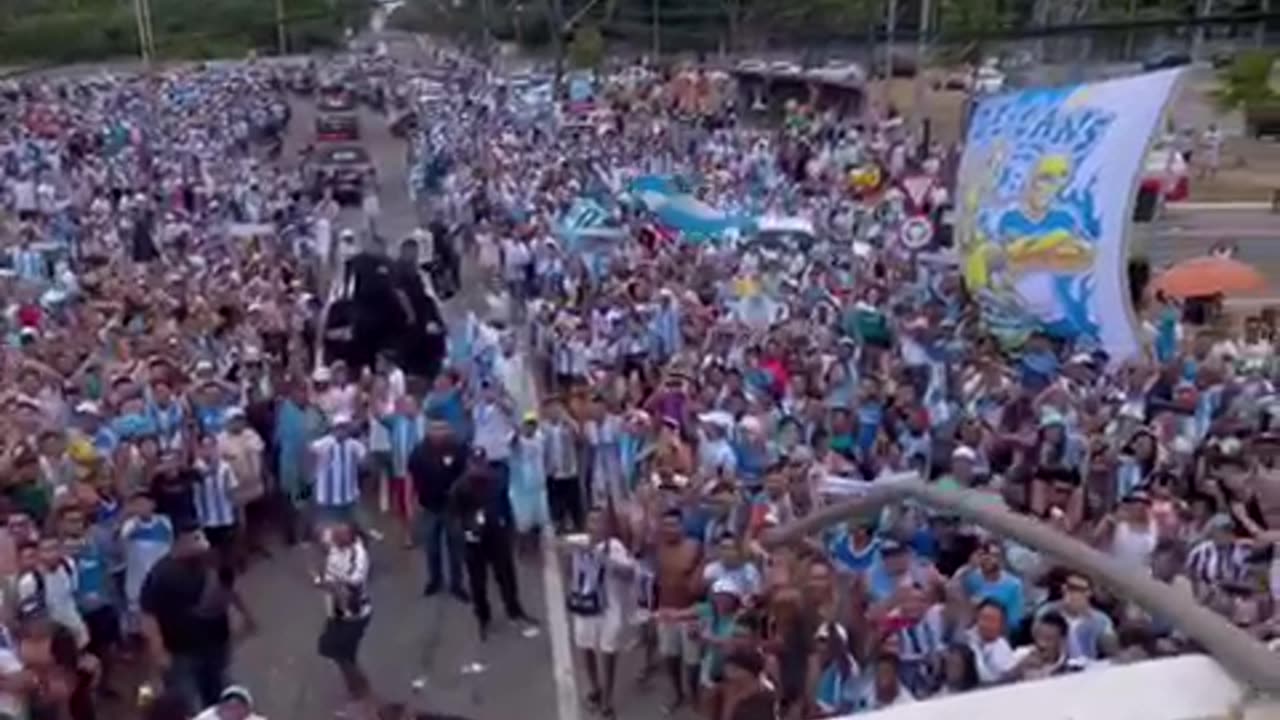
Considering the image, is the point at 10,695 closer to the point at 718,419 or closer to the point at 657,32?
the point at 718,419

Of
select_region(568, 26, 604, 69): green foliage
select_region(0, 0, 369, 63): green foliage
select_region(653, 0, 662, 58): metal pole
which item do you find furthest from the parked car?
select_region(0, 0, 369, 63): green foliage

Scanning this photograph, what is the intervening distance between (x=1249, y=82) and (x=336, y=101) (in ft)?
90.2

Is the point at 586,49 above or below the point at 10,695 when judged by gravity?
below

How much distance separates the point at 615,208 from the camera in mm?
24984

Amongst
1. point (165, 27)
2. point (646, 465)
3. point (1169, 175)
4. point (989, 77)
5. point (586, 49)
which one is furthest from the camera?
point (165, 27)

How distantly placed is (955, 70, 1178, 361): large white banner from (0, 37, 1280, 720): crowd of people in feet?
0.98

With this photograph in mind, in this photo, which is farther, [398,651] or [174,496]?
[398,651]

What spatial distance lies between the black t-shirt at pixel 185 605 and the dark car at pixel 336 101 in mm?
43654

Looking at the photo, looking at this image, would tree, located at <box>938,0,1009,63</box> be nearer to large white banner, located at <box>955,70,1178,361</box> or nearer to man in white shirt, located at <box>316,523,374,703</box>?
large white banner, located at <box>955,70,1178,361</box>

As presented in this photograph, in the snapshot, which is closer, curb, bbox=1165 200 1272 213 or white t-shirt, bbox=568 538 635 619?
white t-shirt, bbox=568 538 635 619

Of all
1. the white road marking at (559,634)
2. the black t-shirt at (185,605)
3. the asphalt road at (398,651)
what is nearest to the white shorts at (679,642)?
the white road marking at (559,634)

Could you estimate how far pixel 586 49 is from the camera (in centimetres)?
7194

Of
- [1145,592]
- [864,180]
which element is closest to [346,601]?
[1145,592]

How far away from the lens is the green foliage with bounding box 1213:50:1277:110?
141 ft
